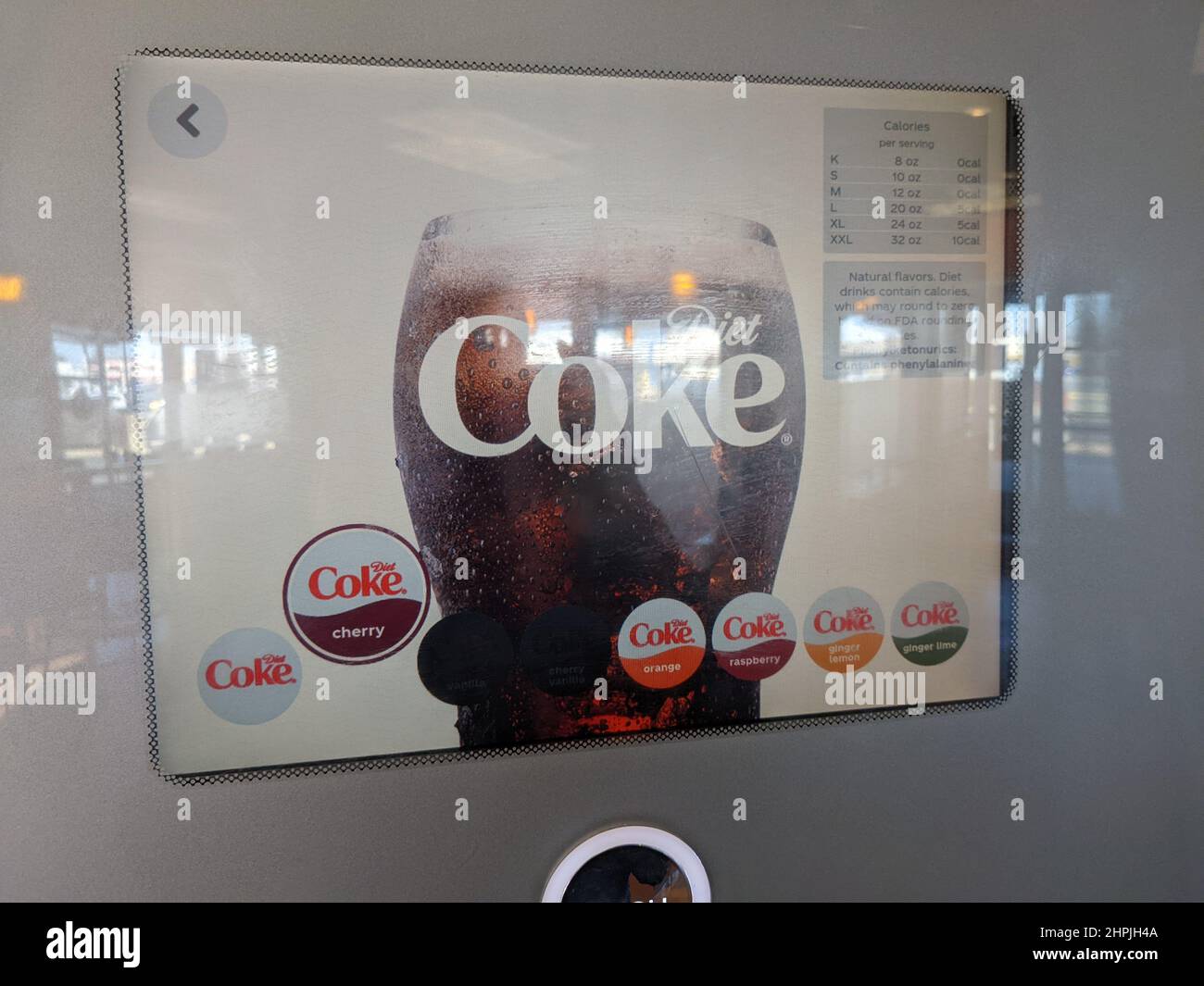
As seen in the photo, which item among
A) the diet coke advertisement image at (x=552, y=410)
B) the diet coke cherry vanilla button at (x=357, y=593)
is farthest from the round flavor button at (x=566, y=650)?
the diet coke cherry vanilla button at (x=357, y=593)

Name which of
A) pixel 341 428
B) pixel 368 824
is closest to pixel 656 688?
pixel 368 824

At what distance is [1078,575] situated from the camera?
130cm

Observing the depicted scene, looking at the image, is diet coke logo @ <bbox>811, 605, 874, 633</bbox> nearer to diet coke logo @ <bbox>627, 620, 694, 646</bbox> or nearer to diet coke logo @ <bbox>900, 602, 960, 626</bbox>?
diet coke logo @ <bbox>900, 602, 960, 626</bbox>

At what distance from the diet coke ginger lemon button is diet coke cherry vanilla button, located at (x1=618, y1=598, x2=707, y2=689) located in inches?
6.6

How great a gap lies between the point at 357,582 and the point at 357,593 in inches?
0.6

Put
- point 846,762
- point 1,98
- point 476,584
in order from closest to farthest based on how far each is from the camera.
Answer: point 1,98 → point 476,584 → point 846,762

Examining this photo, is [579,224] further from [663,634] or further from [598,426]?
[663,634]

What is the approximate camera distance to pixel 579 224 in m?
1.13

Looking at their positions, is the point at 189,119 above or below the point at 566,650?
above

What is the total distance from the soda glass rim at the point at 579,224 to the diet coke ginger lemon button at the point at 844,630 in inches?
20.3

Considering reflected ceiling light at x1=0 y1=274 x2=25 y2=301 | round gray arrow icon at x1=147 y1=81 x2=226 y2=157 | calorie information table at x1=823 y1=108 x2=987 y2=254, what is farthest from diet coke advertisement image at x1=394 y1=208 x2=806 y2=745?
reflected ceiling light at x1=0 y1=274 x2=25 y2=301

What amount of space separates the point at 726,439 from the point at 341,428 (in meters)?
0.52

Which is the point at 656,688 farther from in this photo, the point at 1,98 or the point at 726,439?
the point at 1,98

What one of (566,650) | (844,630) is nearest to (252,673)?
(566,650)
